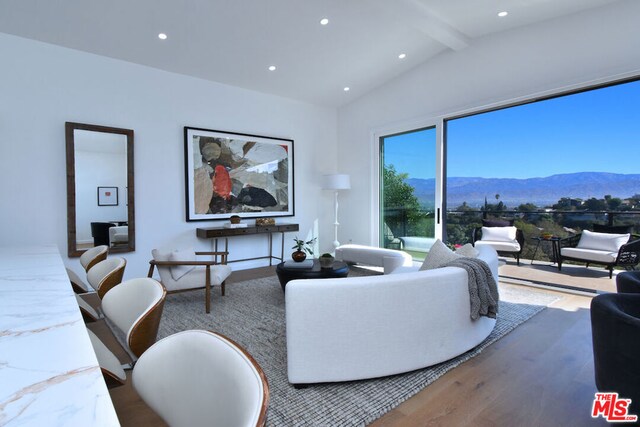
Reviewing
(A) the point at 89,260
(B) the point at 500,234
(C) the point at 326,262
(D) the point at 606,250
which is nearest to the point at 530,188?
(B) the point at 500,234

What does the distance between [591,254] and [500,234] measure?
119 cm

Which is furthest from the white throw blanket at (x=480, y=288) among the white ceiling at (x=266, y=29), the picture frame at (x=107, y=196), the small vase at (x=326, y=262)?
the picture frame at (x=107, y=196)

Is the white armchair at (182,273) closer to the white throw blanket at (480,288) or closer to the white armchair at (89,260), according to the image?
the white armchair at (89,260)

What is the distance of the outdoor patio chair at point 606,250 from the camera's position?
4.27 metres

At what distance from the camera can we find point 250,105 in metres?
5.80

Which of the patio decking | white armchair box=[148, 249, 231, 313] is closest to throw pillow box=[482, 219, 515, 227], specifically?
the patio decking

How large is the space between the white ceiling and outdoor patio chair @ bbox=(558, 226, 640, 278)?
2.94 metres

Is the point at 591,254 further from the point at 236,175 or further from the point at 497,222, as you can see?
the point at 236,175

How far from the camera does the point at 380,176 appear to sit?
253 inches

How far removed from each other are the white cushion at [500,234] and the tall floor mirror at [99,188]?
17.8ft

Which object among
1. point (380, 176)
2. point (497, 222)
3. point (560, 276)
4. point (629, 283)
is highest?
point (380, 176)

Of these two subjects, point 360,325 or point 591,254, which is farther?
point 591,254

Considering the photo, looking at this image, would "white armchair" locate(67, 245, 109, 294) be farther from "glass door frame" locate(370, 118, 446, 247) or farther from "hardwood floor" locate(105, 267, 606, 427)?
"glass door frame" locate(370, 118, 446, 247)

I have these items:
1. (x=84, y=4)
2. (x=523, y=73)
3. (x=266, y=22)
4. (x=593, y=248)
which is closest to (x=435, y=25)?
(x=523, y=73)
